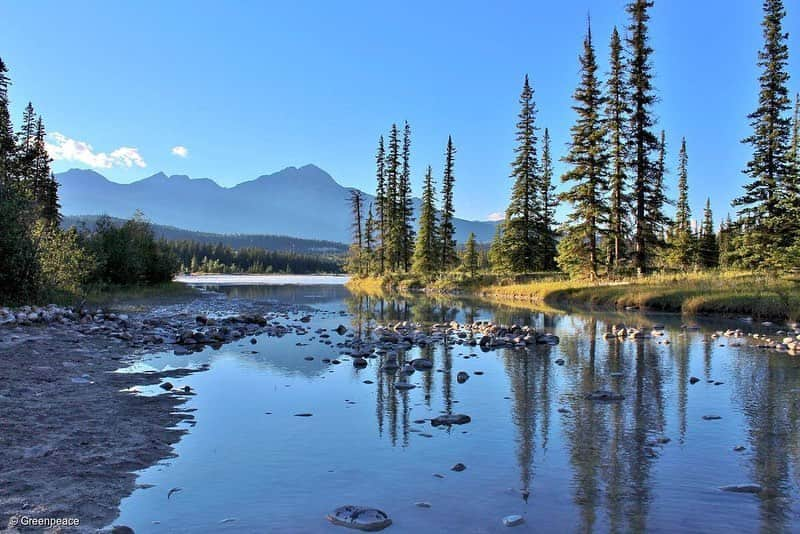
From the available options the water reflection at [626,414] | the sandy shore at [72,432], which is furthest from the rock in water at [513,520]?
the sandy shore at [72,432]

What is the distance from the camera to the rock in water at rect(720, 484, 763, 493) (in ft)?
16.8

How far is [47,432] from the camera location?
626cm

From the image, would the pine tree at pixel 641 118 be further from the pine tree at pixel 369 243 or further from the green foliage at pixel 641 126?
the pine tree at pixel 369 243

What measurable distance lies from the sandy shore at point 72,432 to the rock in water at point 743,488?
18.0ft

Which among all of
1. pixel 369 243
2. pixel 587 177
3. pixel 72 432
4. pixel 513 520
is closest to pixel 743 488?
pixel 513 520

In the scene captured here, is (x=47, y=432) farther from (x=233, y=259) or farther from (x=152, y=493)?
(x=233, y=259)

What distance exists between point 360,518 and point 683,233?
62068 mm

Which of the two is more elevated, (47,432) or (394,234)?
(394,234)

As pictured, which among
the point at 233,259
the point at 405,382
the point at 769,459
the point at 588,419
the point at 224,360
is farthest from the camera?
the point at 233,259

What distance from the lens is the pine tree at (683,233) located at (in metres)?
57.9

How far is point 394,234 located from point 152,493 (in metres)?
67.4

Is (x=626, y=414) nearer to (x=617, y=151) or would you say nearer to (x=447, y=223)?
(x=617, y=151)

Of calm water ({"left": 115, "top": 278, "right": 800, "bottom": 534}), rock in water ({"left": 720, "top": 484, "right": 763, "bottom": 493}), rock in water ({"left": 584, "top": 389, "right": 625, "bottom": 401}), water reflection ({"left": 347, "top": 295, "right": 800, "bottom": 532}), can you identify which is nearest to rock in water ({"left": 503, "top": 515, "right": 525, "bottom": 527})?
calm water ({"left": 115, "top": 278, "right": 800, "bottom": 534})

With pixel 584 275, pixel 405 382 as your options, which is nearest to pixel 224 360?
pixel 405 382
